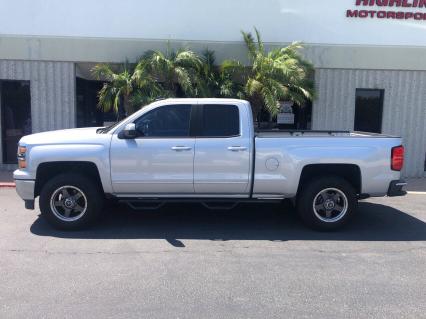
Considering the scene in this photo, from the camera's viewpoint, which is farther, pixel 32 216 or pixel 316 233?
pixel 32 216

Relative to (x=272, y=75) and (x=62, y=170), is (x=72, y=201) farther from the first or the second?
(x=272, y=75)

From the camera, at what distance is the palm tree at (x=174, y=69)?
10.4 meters

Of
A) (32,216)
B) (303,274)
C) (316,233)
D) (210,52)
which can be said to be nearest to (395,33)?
(210,52)

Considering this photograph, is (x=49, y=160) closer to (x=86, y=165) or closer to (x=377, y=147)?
(x=86, y=165)

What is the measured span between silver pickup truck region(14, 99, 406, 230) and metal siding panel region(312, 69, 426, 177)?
5.51 m

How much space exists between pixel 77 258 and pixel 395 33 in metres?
10.2

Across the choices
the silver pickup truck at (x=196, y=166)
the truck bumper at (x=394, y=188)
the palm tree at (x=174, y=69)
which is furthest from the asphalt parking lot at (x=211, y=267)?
the palm tree at (x=174, y=69)

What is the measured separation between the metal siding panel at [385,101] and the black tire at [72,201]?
7315 mm

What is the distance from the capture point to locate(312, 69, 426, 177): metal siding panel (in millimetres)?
11844

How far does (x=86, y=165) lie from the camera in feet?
21.4

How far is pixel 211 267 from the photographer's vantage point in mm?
5195

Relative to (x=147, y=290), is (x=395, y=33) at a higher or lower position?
higher

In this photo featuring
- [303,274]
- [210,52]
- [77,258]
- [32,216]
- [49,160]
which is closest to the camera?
[303,274]

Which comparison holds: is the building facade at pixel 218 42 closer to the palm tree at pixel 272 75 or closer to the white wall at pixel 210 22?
the white wall at pixel 210 22
